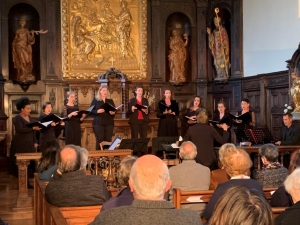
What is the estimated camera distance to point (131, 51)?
1209 centimetres

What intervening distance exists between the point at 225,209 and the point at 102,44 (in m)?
10.5

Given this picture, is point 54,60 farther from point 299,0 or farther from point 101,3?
point 299,0

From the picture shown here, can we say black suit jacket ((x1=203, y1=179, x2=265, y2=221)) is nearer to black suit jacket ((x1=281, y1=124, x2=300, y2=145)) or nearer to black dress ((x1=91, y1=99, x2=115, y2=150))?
black suit jacket ((x1=281, y1=124, x2=300, y2=145))

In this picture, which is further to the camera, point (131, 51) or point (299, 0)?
point (131, 51)

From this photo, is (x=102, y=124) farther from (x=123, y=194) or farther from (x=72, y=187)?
(x=123, y=194)

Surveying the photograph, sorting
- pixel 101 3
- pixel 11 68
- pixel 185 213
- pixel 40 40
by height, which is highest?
pixel 101 3

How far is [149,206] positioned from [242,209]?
40cm

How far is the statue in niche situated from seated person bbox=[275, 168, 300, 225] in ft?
30.0

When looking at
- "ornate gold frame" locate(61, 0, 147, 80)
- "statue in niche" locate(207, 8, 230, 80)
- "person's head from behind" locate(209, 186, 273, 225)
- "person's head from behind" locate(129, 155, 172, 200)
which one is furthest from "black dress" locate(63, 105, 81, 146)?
"person's head from behind" locate(209, 186, 273, 225)

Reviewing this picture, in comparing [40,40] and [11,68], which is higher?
[40,40]

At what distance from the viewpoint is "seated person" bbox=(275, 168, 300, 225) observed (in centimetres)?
242

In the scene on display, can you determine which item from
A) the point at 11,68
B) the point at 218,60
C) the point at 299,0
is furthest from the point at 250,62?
the point at 11,68

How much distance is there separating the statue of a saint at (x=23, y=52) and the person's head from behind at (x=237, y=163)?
8422 mm

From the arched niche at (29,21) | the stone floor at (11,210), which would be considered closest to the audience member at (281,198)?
the stone floor at (11,210)
